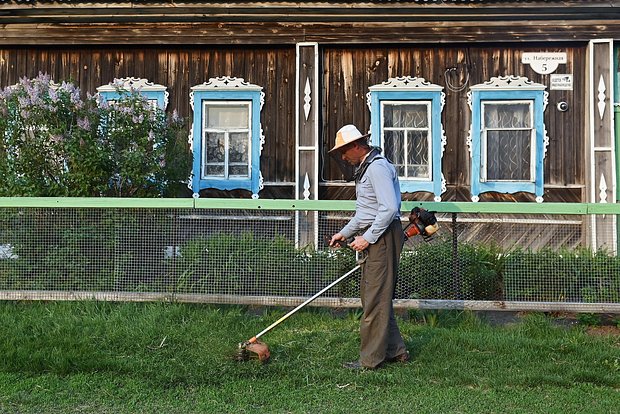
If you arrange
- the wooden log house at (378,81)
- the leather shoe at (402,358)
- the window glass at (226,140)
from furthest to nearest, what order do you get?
the window glass at (226,140), the wooden log house at (378,81), the leather shoe at (402,358)

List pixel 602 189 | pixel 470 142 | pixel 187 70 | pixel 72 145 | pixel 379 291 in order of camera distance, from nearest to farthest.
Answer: pixel 379 291, pixel 72 145, pixel 602 189, pixel 470 142, pixel 187 70

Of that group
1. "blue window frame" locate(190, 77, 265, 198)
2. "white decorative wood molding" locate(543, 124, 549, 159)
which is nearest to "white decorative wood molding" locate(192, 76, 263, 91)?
Answer: "blue window frame" locate(190, 77, 265, 198)

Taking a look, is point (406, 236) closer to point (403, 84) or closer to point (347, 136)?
point (347, 136)

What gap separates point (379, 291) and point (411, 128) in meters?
5.54

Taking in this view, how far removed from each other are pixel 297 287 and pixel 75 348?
6.88 feet

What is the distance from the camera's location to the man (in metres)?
4.63

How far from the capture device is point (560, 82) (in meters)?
9.59

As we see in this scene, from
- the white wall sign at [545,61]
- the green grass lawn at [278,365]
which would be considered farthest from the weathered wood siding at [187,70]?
the green grass lawn at [278,365]

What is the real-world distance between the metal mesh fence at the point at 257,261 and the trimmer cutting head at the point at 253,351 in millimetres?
1042

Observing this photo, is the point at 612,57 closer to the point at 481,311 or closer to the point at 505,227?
the point at 505,227

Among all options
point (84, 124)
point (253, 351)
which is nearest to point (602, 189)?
point (253, 351)

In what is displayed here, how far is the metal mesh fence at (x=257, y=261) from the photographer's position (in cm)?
584

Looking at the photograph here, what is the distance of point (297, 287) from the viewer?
5879 millimetres

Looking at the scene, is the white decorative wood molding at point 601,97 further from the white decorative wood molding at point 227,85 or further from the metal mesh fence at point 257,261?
the white decorative wood molding at point 227,85
